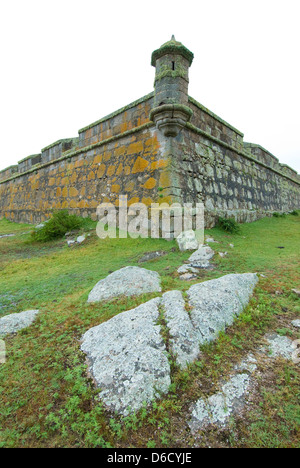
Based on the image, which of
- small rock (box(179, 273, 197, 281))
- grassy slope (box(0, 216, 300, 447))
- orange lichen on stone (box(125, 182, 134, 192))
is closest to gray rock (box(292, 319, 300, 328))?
grassy slope (box(0, 216, 300, 447))

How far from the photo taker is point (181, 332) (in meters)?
2.07

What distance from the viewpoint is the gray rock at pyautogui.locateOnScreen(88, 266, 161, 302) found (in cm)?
298

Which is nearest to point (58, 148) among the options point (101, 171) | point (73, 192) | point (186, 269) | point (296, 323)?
point (73, 192)

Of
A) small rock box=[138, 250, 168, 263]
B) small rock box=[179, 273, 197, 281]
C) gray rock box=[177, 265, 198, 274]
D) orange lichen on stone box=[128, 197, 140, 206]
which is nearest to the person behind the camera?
small rock box=[179, 273, 197, 281]

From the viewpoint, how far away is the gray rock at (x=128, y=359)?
164cm

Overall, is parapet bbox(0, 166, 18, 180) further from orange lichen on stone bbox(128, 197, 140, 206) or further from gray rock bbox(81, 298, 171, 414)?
gray rock bbox(81, 298, 171, 414)

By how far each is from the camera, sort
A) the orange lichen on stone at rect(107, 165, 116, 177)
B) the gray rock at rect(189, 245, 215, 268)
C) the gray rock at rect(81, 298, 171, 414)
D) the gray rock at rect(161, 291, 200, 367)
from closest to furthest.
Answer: the gray rock at rect(81, 298, 171, 414)
the gray rock at rect(161, 291, 200, 367)
the gray rock at rect(189, 245, 215, 268)
the orange lichen on stone at rect(107, 165, 116, 177)

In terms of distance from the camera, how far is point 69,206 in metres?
9.01

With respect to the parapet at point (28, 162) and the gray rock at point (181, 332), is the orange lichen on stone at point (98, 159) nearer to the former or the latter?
the parapet at point (28, 162)

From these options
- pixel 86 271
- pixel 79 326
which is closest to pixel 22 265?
pixel 86 271

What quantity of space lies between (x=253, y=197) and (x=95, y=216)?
19.8ft

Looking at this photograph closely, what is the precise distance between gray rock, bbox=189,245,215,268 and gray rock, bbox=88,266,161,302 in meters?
0.93

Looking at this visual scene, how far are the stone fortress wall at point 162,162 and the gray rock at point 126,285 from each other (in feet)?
9.24
